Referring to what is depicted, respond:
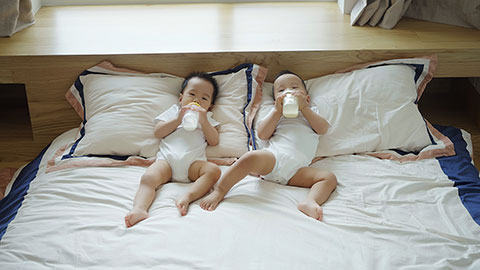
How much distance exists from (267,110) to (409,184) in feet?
1.99

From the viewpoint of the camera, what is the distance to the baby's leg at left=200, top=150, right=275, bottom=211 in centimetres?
173

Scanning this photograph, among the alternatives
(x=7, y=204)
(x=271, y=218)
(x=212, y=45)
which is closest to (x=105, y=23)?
(x=212, y=45)

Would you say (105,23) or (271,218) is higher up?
(105,23)

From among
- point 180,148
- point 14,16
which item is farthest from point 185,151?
point 14,16

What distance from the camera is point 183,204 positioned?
5.49 feet

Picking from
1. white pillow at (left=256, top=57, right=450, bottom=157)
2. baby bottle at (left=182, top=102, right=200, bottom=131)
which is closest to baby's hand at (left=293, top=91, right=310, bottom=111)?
white pillow at (left=256, top=57, right=450, bottom=157)

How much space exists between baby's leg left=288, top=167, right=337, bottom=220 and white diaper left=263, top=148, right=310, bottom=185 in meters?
0.02

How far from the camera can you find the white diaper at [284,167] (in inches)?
71.9

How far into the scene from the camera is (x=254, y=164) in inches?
70.7

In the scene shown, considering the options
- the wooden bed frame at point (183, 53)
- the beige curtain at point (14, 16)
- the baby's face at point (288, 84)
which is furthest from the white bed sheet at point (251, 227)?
the beige curtain at point (14, 16)

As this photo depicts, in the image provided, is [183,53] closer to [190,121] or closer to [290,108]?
[190,121]

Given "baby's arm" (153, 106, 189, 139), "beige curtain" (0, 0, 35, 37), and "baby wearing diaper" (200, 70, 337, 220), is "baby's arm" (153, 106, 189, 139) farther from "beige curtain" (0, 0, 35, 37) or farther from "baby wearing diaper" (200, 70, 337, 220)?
"beige curtain" (0, 0, 35, 37)

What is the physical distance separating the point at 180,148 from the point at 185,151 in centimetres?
3

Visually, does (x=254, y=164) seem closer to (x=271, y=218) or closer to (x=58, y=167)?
(x=271, y=218)
